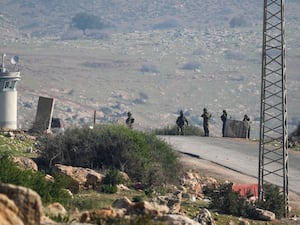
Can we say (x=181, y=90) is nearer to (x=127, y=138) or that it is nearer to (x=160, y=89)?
(x=160, y=89)

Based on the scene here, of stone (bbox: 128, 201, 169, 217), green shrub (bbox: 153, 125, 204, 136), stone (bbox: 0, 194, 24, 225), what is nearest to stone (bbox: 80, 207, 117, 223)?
stone (bbox: 128, 201, 169, 217)

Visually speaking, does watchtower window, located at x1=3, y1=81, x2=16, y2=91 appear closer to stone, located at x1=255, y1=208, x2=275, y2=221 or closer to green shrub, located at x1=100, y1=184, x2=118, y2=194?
green shrub, located at x1=100, y1=184, x2=118, y2=194

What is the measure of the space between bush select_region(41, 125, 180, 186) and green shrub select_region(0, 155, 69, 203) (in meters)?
6.54

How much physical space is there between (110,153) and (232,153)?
41.9ft

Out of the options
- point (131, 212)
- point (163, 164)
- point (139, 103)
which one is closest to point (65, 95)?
point (139, 103)

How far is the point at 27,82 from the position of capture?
19025 centimetres

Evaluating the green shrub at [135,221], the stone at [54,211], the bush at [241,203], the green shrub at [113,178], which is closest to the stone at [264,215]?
the bush at [241,203]

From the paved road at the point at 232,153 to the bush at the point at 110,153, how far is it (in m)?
4.21

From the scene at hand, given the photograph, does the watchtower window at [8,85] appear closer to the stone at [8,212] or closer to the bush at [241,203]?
the bush at [241,203]

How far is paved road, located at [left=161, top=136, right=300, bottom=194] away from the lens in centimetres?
3497

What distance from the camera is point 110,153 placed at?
28484mm

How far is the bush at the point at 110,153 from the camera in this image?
27.7 meters

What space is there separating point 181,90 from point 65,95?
22.8 m

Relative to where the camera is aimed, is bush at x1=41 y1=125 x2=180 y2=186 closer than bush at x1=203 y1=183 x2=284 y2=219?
No
